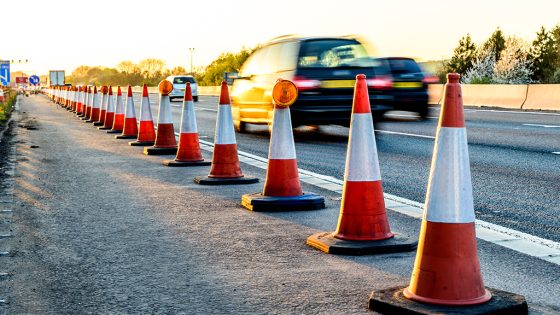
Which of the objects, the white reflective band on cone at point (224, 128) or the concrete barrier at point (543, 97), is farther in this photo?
the concrete barrier at point (543, 97)

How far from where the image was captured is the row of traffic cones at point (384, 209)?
3639 millimetres

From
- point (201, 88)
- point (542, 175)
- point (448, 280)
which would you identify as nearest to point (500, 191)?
point (542, 175)

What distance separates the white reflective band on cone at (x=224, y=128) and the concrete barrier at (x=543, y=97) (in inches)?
674

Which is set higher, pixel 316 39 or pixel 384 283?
pixel 316 39

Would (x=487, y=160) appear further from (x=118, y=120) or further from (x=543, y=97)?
(x=543, y=97)

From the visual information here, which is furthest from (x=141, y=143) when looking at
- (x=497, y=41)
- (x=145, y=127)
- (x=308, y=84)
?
(x=497, y=41)

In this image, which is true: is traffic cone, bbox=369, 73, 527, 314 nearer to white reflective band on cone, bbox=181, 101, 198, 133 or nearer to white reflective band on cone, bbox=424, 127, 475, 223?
white reflective band on cone, bbox=424, 127, 475, 223

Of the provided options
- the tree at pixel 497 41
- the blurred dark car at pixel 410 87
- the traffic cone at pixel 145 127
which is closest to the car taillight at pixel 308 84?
the traffic cone at pixel 145 127

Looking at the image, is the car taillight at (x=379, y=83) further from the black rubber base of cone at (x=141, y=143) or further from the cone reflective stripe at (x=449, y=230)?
the cone reflective stripe at (x=449, y=230)

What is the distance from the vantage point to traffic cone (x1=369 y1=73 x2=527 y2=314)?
3604 mm

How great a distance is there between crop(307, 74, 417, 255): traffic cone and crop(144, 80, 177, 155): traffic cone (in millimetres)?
6234

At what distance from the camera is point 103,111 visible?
1961 centimetres

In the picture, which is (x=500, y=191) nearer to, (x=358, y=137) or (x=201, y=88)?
(x=358, y=137)

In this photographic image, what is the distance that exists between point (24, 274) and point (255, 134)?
1189cm
